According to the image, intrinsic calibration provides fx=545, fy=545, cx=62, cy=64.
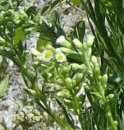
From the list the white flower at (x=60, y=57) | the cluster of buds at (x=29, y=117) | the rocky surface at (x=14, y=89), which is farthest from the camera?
the rocky surface at (x=14, y=89)

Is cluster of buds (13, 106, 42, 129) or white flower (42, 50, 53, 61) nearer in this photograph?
white flower (42, 50, 53, 61)

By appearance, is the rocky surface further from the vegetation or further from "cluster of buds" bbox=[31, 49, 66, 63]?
"cluster of buds" bbox=[31, 49, 66, 63]

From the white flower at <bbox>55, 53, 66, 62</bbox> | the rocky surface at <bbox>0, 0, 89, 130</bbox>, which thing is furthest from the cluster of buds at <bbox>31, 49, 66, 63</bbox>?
→ the rocky surface at <bbox>0, 0, 89, 130</bbox>

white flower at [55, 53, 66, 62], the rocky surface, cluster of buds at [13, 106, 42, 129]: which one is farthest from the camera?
the rocky surface

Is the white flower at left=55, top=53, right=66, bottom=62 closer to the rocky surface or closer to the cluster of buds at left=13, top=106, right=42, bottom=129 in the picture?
the cluster of buds at left=13, top=106, right=42, bottom=129

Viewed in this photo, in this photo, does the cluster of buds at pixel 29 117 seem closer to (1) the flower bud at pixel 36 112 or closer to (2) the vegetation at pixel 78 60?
(1) the flower bud at pixel 36 112

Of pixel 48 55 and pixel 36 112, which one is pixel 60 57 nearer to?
pixel 48 55

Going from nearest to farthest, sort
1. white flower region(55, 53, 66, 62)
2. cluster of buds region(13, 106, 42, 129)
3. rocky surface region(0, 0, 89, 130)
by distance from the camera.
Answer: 1. white flower region(55, 53, 66, 62)
2. cluster of buds region(13, 106, 42, 129)
3. rocky surface region(0, 0, 89, 130)

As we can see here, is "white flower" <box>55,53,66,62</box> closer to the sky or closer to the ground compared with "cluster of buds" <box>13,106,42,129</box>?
closer to the ground

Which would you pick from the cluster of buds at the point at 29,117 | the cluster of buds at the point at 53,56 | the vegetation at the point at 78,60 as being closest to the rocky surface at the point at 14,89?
the cluster of buds at the point at 29,117

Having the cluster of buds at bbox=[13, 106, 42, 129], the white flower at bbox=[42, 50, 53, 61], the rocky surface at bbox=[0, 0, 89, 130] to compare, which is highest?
the rocky surface at bbox=[0, 0, 89, 130]

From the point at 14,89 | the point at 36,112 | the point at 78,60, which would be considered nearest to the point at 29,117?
the point at 36,112
